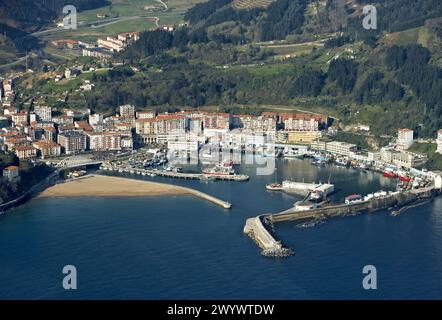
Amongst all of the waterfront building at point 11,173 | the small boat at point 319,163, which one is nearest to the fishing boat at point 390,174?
the small boat at point 319,163

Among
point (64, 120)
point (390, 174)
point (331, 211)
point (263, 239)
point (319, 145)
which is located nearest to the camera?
point (263, 239)

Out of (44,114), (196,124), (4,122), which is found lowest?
(196,124)

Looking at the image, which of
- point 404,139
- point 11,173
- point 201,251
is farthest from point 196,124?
point 201,251

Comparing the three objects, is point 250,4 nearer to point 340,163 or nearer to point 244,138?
point 244,138

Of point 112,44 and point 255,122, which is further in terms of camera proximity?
point 112,44

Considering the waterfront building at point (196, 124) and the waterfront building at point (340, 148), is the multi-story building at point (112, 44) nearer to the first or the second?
the waterfront building at point (196, 124)

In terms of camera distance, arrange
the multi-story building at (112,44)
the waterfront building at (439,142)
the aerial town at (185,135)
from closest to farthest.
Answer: the waterfront building at (439,142)
the aerial town at (185,135)
the multi-story building at (112,44)

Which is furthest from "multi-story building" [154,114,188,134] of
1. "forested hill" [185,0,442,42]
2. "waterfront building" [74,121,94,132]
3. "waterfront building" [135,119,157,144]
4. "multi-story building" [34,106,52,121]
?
"forested hill" [185,0,442,42]

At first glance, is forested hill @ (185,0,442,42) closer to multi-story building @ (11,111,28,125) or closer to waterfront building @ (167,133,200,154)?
waterfront building @ (167,133,200,154)
